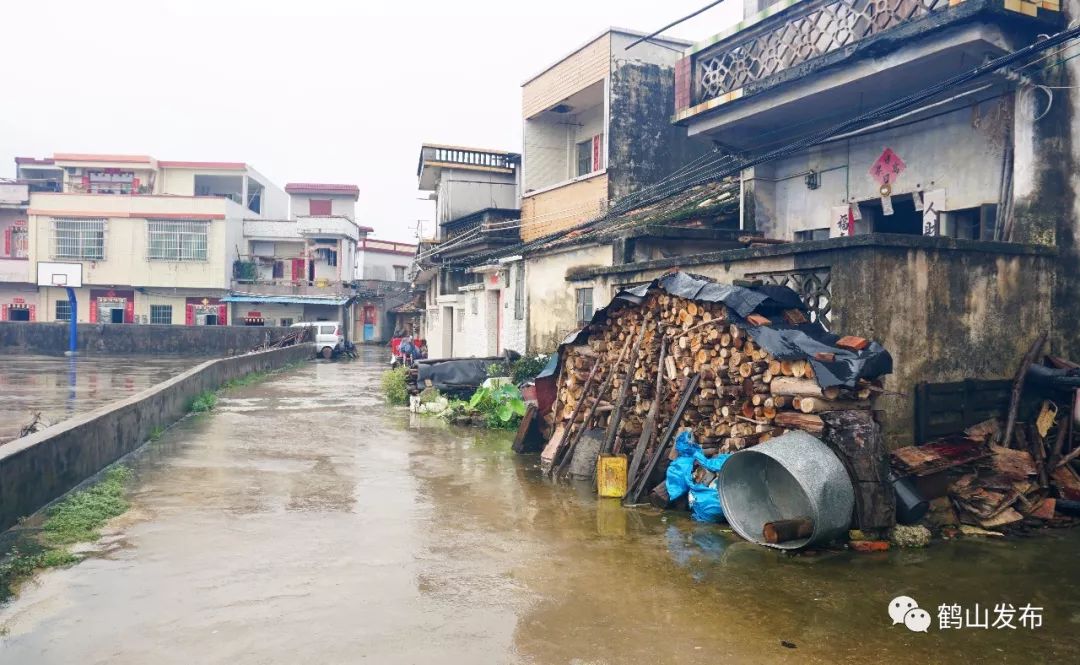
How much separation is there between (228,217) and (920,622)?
→ 45767 millimetres

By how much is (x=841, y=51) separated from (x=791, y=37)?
1.16m

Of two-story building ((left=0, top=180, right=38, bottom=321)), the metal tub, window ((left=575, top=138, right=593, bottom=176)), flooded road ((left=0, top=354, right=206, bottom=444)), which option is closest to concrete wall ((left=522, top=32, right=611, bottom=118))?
window ((left=575, top=138, right=593, bottom=176))

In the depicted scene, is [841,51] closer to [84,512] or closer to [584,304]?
[584,304]

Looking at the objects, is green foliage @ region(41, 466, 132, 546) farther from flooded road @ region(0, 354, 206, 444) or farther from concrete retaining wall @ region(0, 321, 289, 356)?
concrete retaining wall @ region(0, 321, 289, 356)

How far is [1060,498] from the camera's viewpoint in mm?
7582

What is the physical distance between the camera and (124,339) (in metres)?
37.7

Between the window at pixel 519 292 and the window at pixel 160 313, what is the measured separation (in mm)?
34294

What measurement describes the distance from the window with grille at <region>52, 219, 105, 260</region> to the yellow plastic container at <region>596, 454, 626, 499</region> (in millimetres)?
44525

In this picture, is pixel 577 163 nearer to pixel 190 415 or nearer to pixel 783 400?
pixel 190 415

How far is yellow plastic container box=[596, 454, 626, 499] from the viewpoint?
877 centimetres

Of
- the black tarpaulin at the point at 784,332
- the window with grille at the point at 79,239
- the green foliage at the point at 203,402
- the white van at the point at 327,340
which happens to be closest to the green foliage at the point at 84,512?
the black tarpaulin at the point at 784,332

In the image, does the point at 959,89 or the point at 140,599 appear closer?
the point at 140,599

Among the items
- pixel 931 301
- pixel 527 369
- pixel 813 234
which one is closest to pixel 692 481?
pixel 931 301

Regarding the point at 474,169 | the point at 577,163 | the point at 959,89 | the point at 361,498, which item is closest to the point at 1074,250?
the point at 959,89
